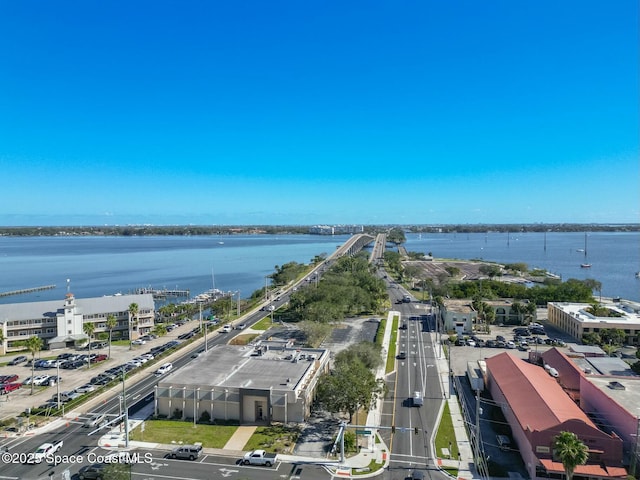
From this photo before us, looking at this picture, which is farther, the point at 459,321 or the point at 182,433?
the point at 459,321

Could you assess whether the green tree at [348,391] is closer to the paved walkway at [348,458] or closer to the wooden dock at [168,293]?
the paved walkway at [348,458]

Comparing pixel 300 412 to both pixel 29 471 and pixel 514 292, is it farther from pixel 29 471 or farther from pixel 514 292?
pixel 514 292

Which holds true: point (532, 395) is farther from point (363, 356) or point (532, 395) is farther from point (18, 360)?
point (18, 360)

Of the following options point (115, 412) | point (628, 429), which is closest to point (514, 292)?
point (628, 429)

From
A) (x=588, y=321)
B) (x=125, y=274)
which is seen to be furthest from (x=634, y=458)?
(x=125, y=274)

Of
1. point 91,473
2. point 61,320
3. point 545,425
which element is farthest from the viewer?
point 61,320

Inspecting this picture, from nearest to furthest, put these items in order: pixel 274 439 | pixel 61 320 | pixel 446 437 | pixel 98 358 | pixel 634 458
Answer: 1. pixel 634 458
2. pixel 274 439
3. pixel 446 437
4. pixel 98 358
5. pixel 61 320

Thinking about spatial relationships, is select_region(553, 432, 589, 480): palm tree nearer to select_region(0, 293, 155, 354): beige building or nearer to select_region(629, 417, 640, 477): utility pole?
select_region(629, 417, 640, 477): utility pole
